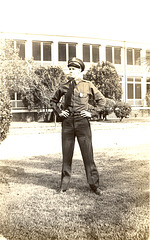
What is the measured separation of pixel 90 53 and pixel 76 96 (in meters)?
0.94

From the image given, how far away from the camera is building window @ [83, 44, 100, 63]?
417cm

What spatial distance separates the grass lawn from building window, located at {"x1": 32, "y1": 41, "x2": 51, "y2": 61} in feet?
5.19

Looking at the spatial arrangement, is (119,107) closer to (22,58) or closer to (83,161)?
(83,161)

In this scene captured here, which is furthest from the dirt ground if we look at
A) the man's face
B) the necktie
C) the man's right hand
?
the man's face

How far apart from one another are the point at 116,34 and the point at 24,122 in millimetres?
1981

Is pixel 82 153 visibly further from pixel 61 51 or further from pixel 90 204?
pixel 61 51

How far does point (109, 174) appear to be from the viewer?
4297 millimetres

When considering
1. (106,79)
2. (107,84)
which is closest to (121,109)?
(107,84)

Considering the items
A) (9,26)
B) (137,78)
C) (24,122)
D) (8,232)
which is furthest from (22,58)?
(8,232)

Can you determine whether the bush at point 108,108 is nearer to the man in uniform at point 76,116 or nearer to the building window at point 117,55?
the man in uniform at point 76,116

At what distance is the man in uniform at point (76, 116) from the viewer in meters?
3.65

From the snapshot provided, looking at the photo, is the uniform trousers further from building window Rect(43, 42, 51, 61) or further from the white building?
building window Rect(43, 42, 51, 61)

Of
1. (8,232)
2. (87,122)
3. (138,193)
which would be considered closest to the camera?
(8,232)

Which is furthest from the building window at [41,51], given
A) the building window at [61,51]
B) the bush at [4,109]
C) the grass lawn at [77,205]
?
the grass lawn at [77,205]
